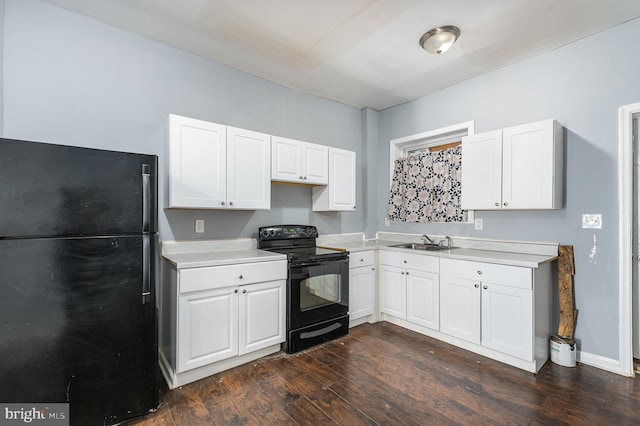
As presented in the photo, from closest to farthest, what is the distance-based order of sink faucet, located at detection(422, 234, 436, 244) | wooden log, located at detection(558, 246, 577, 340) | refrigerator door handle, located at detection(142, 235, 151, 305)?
refrigerator door handle, located at detection(142, 235, 151, 305) < wooden log, located at detection(558, 246, 577, 340) < sink faucet, located at detection(422, 234, 436, 244)

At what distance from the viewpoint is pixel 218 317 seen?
2295 millimetres

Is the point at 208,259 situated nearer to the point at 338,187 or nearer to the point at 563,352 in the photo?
the point at 338,187

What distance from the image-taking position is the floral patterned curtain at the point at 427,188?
11.2 feet

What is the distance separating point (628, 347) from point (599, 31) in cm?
258

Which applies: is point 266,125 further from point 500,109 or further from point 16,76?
point 500,109

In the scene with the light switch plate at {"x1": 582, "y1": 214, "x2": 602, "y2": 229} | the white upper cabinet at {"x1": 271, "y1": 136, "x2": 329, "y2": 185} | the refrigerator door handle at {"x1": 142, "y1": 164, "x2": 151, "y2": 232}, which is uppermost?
the white upper cabinet at {"x1": 271, "y1": 136, "x2": 329, "y2": 185}

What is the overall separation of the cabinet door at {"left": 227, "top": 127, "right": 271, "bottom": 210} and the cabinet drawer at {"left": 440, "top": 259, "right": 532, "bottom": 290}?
188 cm

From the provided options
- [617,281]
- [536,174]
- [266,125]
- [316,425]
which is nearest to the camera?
[316,425]

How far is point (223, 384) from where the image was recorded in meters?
2.21

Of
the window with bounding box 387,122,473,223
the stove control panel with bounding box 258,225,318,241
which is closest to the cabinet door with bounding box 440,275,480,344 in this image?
the window with bounding box 387,122,473,223

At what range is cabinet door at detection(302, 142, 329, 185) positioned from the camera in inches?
125

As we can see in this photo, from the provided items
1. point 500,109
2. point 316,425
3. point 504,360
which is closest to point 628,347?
point 504,360

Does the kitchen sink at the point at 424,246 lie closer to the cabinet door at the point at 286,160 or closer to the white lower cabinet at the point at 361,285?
the white lower cabinet at the point at 361,285

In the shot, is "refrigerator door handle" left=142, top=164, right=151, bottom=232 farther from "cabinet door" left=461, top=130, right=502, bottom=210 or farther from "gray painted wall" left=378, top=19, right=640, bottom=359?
"gray painted wall" left=378, top=19, right=640, bottom=359
